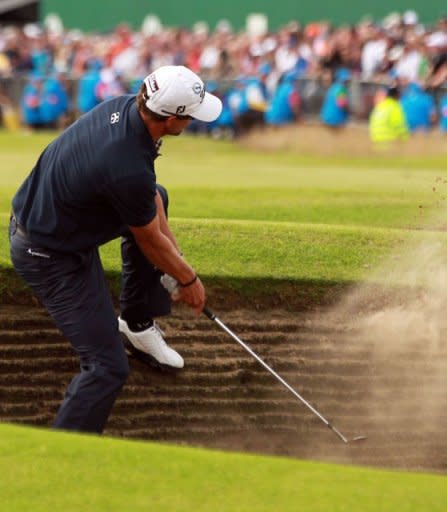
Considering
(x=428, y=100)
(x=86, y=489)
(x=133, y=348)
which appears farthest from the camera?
(x=428, y=100)

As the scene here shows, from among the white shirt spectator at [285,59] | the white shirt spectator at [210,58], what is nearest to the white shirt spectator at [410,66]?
the white shirt spectator at [285,59]

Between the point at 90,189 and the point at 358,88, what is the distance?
19.5 meters

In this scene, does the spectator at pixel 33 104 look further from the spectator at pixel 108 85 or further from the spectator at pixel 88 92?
the spectator at pixel 108 85

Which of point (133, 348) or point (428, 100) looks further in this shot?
point (428, 100)

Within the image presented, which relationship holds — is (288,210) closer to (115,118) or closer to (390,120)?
(115,118)

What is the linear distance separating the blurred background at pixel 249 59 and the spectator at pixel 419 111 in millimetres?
22

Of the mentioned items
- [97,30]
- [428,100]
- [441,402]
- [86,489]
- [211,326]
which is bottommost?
[97,30]

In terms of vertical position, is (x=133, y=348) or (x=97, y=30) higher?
(x=133, y=348)

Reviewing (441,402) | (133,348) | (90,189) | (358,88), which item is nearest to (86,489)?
(90,189)

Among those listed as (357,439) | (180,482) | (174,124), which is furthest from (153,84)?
(357,439)

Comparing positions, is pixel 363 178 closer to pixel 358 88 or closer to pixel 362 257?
pixel 362 257

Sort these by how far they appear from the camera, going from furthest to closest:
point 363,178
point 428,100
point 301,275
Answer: point 428,100 → point 363,178 → point 301,275

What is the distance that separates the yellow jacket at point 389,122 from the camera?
77.1ft

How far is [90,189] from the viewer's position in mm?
6855
